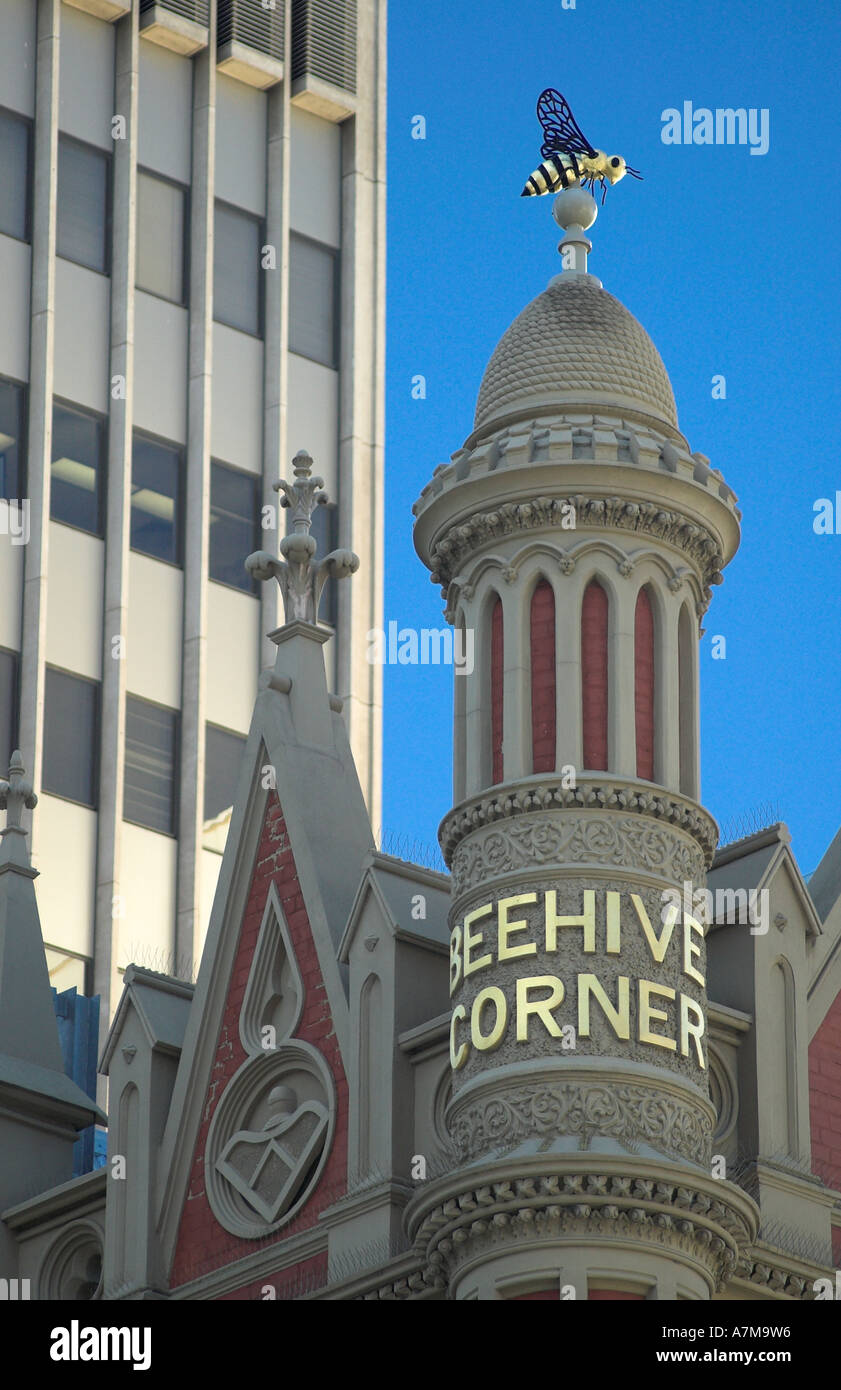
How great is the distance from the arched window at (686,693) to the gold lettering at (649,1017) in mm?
2615

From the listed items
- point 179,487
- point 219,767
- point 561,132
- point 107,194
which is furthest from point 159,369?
point 561,132

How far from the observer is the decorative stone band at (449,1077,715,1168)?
30.4m

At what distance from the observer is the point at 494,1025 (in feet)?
102

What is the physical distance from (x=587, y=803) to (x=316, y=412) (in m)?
37.8

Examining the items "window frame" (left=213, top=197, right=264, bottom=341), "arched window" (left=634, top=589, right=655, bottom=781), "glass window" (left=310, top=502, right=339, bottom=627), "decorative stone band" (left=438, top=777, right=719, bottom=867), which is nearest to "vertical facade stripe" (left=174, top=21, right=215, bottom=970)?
"window frame" (left=213, top=197, right=264, bottom=341)

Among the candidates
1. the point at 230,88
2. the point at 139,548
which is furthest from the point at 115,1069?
the point at 230,88

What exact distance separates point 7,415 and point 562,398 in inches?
1248

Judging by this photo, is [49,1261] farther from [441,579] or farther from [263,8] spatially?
[263,8]

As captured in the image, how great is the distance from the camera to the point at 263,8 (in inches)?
2746

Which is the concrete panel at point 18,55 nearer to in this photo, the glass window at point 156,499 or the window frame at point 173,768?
the glass window at point 156,499

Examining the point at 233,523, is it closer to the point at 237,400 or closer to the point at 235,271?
the point at 237,400

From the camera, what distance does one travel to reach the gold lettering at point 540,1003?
3080 cm

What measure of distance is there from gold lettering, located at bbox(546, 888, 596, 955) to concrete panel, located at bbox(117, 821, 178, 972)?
3052 centimetres

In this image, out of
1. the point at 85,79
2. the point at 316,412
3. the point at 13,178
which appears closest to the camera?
the point at 13,178
